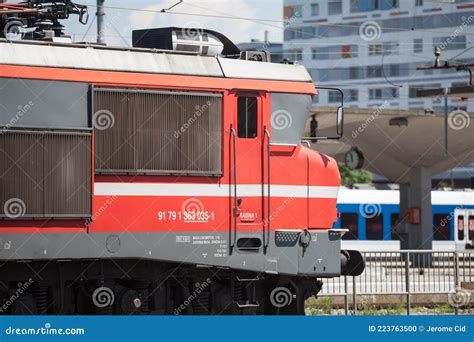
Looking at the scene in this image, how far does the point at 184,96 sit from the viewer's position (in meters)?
16.8

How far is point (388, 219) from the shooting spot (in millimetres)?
49469

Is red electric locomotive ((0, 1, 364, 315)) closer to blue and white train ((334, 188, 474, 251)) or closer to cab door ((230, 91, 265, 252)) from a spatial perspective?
cab door ((230, 91, 265, 252))

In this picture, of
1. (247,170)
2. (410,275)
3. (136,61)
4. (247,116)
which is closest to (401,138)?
(410,275)

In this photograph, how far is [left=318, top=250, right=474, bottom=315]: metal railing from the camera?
2508 centimetres

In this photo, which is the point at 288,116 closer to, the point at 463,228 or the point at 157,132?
the point at 157,132

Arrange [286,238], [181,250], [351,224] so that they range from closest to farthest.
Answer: [181,250] → [286,238] → [351,224]

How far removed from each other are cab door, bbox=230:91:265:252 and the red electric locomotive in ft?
0.07

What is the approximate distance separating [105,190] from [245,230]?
2308mm

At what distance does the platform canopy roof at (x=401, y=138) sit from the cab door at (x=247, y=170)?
2010 cm

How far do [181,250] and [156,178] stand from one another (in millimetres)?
1104

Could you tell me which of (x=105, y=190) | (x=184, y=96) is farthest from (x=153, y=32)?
(x=105, y=190)

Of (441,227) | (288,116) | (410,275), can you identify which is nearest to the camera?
(288,116)

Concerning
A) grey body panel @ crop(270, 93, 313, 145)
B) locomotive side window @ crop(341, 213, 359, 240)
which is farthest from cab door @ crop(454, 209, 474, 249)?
grey body panel @ crop(270, 93, 313, 145)

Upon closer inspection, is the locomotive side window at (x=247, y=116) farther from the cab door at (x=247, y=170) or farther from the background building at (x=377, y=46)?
the background building at (x=377, y=46)
